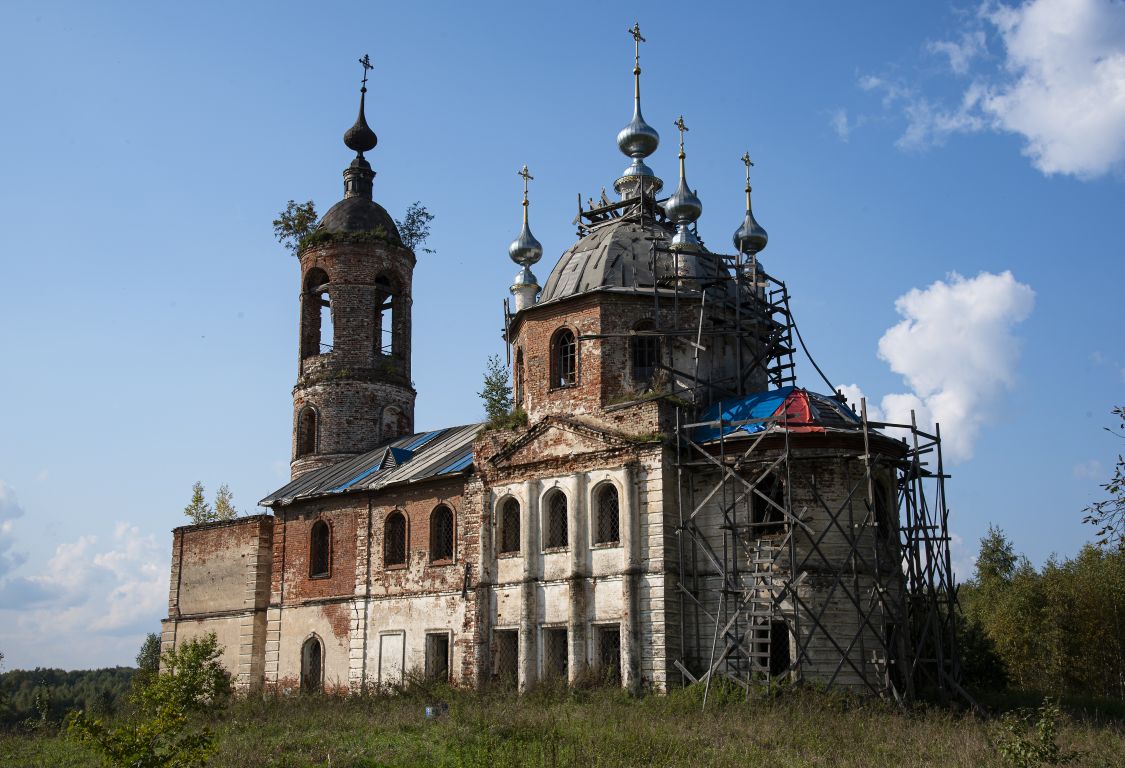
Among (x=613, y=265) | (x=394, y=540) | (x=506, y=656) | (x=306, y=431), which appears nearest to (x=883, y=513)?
(x=613, y=265)

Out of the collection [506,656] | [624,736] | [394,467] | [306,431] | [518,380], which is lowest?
[624,736]

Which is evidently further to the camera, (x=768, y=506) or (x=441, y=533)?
(x=441, y=533)

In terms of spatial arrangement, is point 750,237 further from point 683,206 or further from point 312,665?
point 312,665

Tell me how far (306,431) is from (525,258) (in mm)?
8551

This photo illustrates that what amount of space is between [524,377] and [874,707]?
362 inches

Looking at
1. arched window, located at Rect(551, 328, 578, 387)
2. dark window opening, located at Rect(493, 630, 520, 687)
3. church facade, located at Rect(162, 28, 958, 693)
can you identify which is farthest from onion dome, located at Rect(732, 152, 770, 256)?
dark window opening, located at Rect(493, 630, 520, 687)

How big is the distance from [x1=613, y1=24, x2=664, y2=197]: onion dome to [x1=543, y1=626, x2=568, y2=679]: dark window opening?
9.55m

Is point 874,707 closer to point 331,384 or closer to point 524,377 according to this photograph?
point 524,377

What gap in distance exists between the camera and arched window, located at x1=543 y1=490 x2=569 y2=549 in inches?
778

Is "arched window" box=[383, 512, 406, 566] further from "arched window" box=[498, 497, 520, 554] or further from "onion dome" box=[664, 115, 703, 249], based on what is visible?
Result: "onion dome" box=[664, 115, 703, 249]

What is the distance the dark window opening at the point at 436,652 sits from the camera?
852 inches

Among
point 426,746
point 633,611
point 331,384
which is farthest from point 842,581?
point 331,384

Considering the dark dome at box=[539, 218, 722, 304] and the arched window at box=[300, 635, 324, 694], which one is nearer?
the dark dome at box=[539, 218, 722, 304]

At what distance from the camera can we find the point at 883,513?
61.2ft
